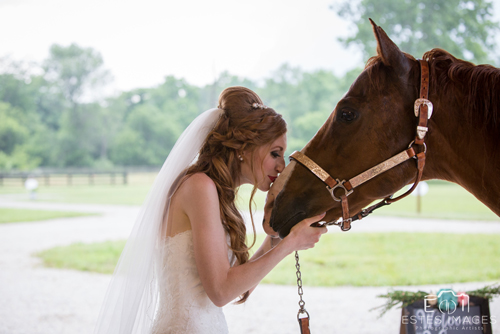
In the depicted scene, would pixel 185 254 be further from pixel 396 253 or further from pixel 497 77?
pixel 396 253

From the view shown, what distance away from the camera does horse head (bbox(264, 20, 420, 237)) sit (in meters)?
1.11

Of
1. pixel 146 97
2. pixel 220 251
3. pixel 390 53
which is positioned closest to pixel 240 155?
pixel 220 251

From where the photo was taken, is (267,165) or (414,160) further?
(267,165)

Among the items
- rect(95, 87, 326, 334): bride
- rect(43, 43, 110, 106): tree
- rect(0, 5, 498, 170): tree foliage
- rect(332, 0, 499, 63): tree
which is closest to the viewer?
rect(95, 87, 326, 334): bride

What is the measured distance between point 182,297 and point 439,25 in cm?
1396

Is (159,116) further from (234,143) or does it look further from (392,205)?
(234,143)

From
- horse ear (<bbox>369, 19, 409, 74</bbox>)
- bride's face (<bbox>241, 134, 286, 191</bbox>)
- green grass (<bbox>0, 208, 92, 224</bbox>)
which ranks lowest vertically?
green grass (<bbox>0, 208, 92, 224</bbox>)

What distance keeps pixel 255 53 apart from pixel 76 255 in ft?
30.4

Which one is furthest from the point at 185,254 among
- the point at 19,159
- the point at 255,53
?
the point at 19,159

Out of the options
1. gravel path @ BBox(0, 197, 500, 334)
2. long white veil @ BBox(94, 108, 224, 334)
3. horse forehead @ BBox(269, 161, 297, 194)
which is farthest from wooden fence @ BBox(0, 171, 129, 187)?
horse forehead @ BBox(269, 161, 297, 194)

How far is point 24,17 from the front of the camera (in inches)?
596

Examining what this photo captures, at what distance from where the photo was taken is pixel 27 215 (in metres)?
10.0

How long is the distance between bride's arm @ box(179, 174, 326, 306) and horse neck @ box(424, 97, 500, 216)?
42 centimetres

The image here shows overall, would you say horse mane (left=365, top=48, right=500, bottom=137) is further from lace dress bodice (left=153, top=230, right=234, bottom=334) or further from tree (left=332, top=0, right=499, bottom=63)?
tree (left=332, top=0, right=499, bottom=63)
